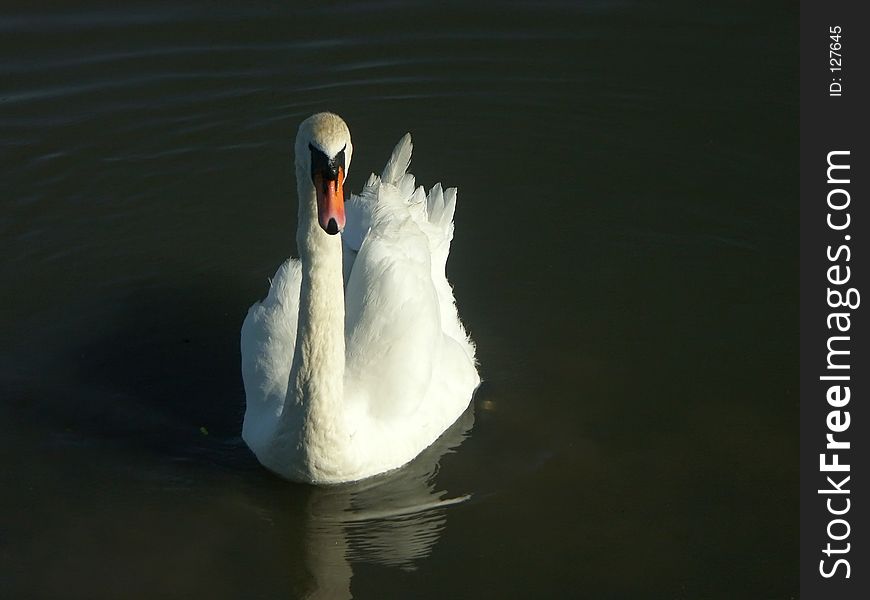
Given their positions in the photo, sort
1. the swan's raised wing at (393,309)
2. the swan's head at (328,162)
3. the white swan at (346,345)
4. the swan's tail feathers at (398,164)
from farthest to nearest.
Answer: the swan's tail feathers at (398,164), the swan's raised wing at (393,309), the white swan at (346,345), the swan's head at (328,162)

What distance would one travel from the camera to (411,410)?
898 cm

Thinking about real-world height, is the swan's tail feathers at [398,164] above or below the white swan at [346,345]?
above

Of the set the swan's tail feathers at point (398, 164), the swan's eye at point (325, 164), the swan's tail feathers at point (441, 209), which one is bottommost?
the swan's eye at point (325, 164)

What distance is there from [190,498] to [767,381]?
4194 millimetres

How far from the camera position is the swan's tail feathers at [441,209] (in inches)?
430

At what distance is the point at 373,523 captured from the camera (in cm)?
863

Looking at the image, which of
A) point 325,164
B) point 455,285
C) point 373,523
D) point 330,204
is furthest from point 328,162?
point 455,285

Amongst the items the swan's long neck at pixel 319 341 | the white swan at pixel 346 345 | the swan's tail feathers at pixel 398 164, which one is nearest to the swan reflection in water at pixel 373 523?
the white swan at pixel 346 345

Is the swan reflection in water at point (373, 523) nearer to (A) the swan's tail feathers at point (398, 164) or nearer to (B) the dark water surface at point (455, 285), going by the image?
(B) the dark water surface at point (455, 285)

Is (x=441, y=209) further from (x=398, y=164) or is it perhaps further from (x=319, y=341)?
(x=319, y=341)

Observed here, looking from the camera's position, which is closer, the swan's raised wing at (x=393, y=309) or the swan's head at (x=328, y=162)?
the swan's head at (x=328, y=162)

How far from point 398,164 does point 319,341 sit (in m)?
2.93

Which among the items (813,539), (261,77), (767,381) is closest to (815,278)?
(767,381)

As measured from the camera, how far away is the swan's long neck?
8.14m
